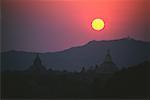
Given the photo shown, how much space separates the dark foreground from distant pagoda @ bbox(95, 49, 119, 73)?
0.05m

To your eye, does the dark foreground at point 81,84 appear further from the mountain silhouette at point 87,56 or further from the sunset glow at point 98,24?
the sunset glow at point 98,24

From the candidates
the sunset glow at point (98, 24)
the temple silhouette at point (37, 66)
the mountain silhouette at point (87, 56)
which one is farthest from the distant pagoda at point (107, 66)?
the temple silhouette at point (37, 66)

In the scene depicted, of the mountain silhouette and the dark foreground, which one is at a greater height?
the mountain silhouette

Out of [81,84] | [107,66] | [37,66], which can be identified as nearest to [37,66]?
[37,66]

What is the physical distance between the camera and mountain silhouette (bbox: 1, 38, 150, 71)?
3.82 meters

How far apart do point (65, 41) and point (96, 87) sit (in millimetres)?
623

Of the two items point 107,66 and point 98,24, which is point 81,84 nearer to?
point 107,66

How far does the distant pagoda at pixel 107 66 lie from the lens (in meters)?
3.80

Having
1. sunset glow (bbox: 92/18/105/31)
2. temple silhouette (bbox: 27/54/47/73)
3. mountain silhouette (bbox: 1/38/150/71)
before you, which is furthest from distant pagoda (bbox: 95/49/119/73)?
temple silhouette (bbox: 27/54/47/73)

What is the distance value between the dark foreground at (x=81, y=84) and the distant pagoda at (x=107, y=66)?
0.15 feet

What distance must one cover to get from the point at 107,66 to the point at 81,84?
354 mm

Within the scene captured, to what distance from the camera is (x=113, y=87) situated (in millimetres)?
3828

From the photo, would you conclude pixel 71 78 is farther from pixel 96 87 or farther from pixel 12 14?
pixel 12 14

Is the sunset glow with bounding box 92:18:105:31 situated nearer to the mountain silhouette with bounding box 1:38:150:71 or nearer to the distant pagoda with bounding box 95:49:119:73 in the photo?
the mountain silhouette with bounding box 1:38:150:71
